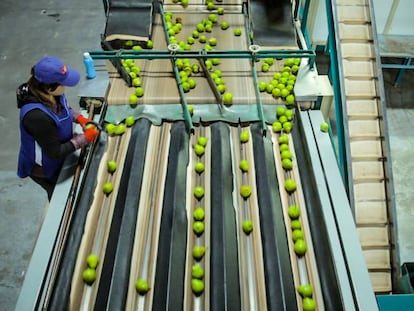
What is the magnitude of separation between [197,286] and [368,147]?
278cm

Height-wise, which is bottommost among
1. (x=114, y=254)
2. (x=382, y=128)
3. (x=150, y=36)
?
(x=114, y=254)

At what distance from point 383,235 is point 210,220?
7.74 feet

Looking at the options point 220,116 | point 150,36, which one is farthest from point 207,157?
point 150,36

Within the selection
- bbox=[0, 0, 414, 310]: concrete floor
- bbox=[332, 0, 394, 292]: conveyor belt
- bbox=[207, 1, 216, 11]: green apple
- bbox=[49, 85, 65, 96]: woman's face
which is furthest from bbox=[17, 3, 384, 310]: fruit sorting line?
bbox=[0, 0, 414, 310]: concrete floor

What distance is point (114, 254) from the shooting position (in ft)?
8.13

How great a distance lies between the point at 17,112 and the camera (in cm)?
619

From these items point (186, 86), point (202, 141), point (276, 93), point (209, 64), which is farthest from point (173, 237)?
point (209, 64)

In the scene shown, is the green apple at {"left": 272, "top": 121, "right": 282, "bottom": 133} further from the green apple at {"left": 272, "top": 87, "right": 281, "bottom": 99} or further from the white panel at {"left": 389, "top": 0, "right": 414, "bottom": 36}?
the white panel at {"left": 389, "top": 0, "right": 414, "bottom": 36}

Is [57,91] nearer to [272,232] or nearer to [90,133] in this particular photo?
[90,133]

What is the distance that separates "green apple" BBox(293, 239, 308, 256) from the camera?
248 centimetres

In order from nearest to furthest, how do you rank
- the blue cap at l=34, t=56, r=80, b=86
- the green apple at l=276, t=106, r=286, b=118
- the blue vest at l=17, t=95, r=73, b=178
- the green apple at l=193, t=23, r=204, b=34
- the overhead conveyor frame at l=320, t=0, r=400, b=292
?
the blue cap at l=34, t=56, r=80, b=86
the blue vest at l=17, t=95, r=73, b=178
the green apple at l=276, t=106, r=286, b=118
the overhead conveyor frame at l=320, t=0, r=400, b=292
the green apple at l=193, t=23, r=204, b=34

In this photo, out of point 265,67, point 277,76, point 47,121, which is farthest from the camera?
point 265,67

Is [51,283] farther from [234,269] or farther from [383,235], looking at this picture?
[383,235]

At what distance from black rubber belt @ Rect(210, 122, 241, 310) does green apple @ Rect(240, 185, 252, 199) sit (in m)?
0.08
